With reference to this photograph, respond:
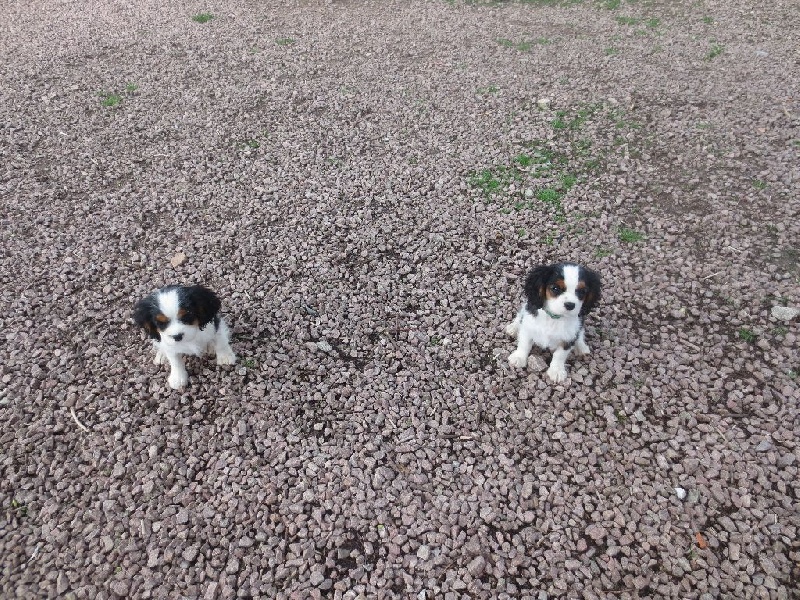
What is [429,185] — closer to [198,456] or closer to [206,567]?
[198,456]

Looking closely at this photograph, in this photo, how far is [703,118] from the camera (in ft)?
24.2

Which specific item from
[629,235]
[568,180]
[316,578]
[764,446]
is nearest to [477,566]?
[316,578]

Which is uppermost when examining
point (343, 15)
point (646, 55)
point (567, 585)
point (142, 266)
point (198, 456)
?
point (343, 15)

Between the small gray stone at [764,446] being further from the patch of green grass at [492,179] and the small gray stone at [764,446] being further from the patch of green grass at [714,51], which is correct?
the patch of green grass at [714,51]

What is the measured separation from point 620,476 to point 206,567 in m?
2.88

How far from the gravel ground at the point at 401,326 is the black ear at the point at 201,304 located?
0.65 metres

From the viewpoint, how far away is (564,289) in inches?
146

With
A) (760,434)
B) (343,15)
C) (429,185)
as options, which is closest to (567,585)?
(760,434)

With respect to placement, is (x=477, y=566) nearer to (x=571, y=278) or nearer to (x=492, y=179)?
(x=571, y=278)

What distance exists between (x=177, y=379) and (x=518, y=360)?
111 inches

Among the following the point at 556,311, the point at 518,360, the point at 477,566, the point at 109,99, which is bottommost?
the point at 477,566

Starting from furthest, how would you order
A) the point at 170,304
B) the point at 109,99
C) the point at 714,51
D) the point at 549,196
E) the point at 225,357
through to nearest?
1. the point at 714,51
2. the point at 109,99
3. the point at 549,196
4. the point at 225,357
5. the point at 170,304

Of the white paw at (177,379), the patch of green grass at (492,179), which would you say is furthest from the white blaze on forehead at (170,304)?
the patch of green grass at (492,179)

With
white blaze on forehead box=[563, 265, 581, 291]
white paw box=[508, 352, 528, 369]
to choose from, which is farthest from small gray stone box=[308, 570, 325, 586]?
white blaze on forehead box=[563, 265, 581, 291]
